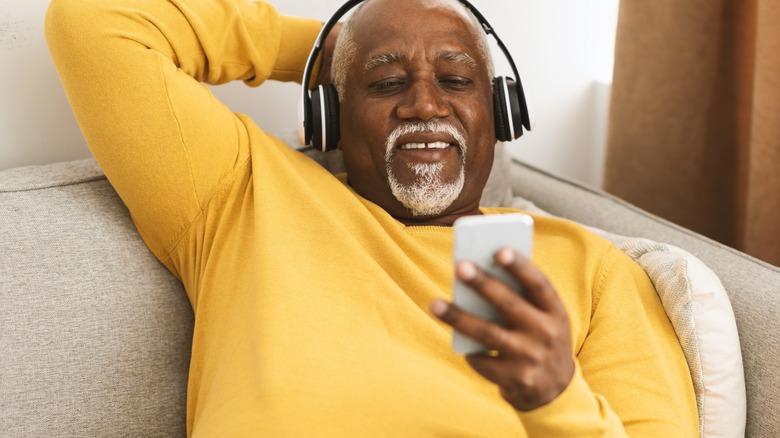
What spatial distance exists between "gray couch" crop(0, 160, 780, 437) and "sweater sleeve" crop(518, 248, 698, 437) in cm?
13

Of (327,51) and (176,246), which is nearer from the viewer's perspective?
(176,246)

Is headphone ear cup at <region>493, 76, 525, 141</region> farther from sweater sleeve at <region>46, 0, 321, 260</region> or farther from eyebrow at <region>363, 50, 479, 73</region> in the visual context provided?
sweater sleeve at <region>46, 0, 321, 260</region>

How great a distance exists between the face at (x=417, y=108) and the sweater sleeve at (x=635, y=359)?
289 millimetres

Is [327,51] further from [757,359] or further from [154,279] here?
[757,359]

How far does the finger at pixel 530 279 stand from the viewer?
0.65 meters

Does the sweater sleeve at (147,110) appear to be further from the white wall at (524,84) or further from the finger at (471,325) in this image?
the finger at (471,325)

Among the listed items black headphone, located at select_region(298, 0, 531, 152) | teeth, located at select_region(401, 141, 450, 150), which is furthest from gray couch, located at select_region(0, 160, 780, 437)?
teeth, located at select_region(401, 141, 450, 150)

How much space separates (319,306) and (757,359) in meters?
0.64

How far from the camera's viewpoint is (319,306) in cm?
105

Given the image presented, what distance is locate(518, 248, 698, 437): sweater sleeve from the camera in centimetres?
100

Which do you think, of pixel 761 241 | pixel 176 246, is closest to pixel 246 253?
pixel 176 246

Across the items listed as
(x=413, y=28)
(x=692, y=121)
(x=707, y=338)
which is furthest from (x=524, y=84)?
(x=707, y=338)

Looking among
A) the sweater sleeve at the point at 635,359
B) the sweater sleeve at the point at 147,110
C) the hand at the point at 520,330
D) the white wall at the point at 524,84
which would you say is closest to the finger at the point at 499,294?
the hand at the point at 520,330

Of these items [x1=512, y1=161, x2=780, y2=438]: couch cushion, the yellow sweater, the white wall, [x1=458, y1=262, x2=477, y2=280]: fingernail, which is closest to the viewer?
[x1=458, y1=262, x2=477, y2=280]: fingernail
